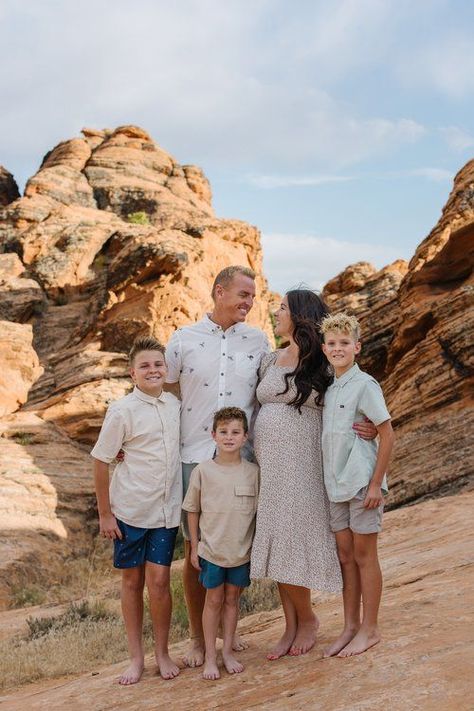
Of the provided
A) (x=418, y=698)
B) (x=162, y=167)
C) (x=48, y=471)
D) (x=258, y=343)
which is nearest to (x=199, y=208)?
(x=162, y=167)

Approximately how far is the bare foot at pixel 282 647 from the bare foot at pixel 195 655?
19.6 inches

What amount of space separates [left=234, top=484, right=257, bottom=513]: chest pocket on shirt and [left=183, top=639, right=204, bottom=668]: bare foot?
1.10 meters

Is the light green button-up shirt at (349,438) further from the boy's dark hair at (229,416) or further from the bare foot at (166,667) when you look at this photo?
the bare foot at (166,667)

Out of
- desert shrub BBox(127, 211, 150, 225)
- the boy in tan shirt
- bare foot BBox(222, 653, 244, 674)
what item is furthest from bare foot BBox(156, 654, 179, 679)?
desert shrub BBox(127, 211, 150, 225)

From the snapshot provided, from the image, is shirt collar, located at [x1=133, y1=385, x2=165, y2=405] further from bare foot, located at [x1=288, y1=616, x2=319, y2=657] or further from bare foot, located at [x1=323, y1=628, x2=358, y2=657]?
bare foot, located at [x1=323, y1=628, x2=358, y2=657]

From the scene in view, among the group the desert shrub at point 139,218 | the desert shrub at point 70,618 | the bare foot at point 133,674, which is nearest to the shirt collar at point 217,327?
the bare foot at point 133,674

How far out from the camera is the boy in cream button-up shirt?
471 centimetres

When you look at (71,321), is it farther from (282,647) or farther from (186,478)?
(282,647)

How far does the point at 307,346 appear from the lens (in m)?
4.70

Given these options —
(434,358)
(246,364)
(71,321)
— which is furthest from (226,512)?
(71,321)

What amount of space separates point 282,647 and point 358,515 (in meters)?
1.09

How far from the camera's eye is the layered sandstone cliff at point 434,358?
11.5m

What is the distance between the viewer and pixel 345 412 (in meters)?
4.41

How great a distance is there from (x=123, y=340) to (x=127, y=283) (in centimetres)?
192
